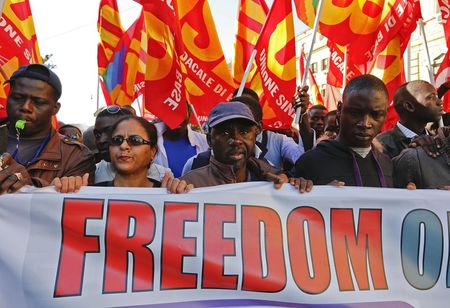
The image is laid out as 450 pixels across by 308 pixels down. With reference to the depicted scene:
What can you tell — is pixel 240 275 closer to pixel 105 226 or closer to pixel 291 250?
pixel 291 250

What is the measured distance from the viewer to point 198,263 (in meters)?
2.48

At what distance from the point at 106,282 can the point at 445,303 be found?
5.09 feet

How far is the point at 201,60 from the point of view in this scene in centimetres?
540

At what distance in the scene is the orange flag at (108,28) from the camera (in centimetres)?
862

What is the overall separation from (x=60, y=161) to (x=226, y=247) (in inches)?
38.0

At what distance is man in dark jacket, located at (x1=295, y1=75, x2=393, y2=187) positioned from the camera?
116 inches

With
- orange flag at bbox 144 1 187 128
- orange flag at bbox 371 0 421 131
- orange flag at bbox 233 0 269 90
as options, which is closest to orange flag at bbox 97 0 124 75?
orange flag at bbox 233 0 269 90

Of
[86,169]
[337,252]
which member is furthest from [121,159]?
[337,252]

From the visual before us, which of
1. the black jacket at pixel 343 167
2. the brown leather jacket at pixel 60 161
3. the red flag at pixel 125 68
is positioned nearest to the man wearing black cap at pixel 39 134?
the brown leather jacket at pixel 60 161

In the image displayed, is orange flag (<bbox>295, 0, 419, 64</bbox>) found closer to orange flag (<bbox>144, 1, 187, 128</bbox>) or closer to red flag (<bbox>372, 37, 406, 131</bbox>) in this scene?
red flag (<bbox>372, 37, 406, 131</bbox>)

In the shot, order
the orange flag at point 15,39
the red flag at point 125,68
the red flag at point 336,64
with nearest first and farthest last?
the orange flag at point 15,39
the red flag at point 336,64
the red flag at point 125,68

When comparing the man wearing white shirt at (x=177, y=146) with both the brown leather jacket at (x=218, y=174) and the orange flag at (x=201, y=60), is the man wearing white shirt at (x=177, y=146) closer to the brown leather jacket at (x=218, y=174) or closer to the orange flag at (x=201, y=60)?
the brown leather jacket at (x=218, y=174)

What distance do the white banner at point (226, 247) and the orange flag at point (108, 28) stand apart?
6488 millimetres

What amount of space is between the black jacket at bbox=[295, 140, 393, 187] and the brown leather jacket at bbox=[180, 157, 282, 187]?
0.20m
